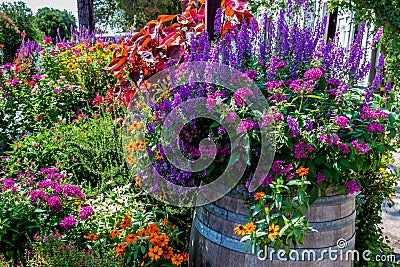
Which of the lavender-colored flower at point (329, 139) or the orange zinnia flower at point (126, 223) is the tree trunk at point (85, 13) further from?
the lavender-colored flower at point (329, 139)

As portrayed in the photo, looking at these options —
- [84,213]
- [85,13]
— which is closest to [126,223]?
[84,213]

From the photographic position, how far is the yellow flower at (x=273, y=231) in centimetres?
147

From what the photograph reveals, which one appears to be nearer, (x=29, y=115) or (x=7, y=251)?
(x=7, y=251)

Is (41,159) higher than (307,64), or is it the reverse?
(307,64)

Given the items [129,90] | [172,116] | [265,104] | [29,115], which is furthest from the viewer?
[29,115]

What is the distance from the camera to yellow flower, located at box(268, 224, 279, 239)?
1.47 metres

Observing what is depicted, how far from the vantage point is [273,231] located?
4.88ft

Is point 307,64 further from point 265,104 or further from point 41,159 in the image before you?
point 41,159

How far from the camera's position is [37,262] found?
178 cm

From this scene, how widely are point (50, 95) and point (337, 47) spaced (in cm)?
274

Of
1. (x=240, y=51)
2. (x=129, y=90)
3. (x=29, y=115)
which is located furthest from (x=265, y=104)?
(x=29, y=115)

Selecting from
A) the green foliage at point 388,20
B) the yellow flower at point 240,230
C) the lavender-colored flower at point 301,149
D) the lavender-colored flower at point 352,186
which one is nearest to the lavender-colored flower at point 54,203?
the yellow flower at point 240,230

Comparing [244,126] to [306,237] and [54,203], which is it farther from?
[54,203]

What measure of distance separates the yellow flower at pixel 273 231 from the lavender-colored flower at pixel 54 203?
1.13 metres
